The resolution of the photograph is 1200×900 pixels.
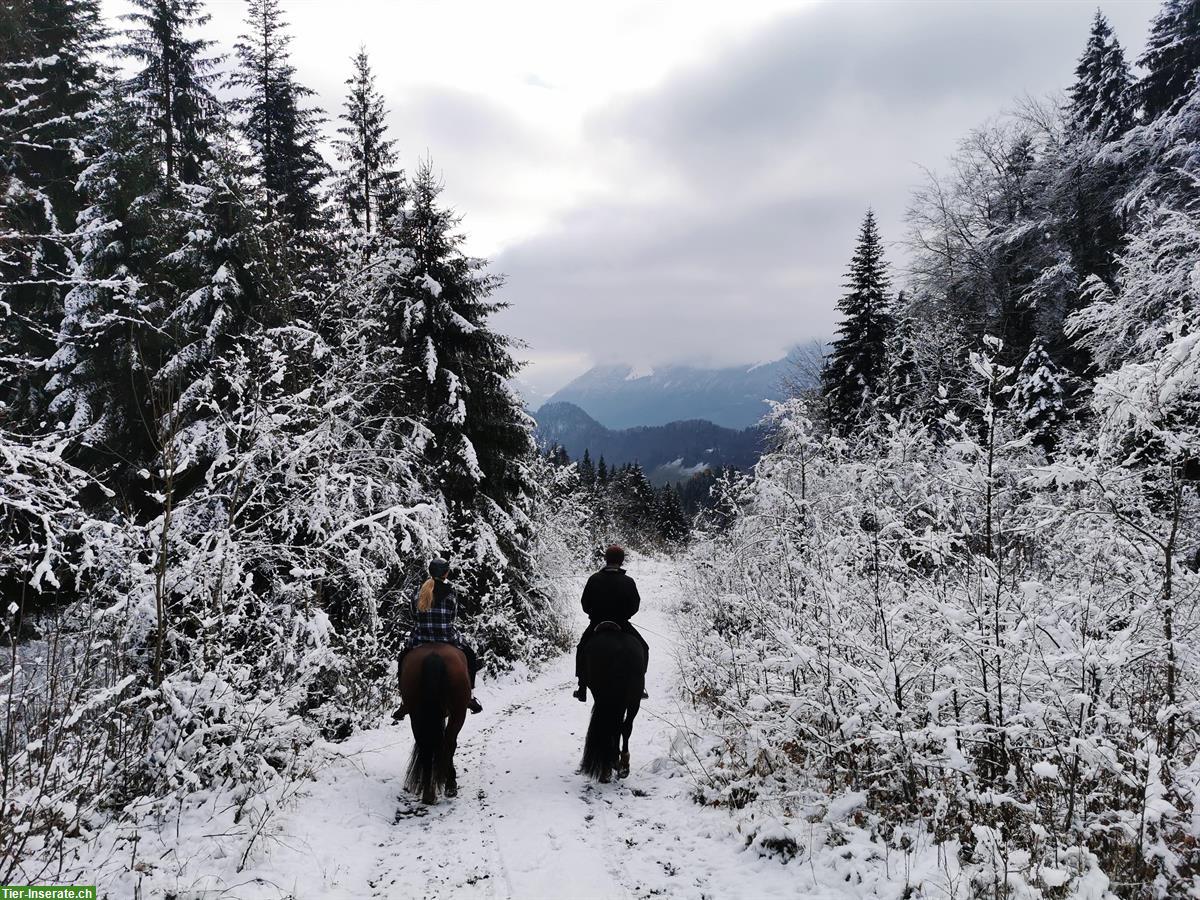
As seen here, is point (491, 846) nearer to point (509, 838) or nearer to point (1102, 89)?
point (509, 838)

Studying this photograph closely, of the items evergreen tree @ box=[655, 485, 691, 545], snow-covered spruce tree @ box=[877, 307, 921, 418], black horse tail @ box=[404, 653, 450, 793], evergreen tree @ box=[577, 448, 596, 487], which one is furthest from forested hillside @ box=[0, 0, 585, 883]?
evergreen tree @ box=[577, 448, 596, 487]

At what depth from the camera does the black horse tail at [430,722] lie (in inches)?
225

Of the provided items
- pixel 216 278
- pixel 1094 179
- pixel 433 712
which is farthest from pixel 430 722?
pixel 1094 179

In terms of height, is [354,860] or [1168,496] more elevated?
[1168,496]

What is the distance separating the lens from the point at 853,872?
13.0ft

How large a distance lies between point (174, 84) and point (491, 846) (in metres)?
20.3

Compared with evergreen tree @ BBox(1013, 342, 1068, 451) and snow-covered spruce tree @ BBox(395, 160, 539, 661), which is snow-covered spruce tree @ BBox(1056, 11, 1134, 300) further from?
snow-covered spruce tree @ BBox(395, 160, 539, 661)

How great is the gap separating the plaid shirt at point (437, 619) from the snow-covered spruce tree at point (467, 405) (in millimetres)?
6491

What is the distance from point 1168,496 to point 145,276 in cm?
1878

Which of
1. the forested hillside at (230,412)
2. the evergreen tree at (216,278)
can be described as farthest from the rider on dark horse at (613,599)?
the evergreen tree at (216,278)

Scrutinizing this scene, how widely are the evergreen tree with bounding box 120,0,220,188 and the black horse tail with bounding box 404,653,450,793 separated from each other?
16.2m

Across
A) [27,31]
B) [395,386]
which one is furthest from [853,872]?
[27,31]

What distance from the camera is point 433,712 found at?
18.8 ft

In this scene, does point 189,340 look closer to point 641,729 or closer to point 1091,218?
point 641,729
